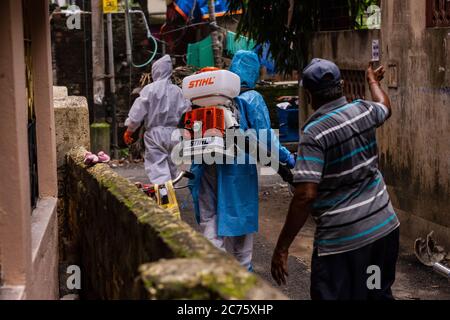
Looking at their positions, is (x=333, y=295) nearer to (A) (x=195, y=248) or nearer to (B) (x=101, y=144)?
(A) (x=195, y=248)

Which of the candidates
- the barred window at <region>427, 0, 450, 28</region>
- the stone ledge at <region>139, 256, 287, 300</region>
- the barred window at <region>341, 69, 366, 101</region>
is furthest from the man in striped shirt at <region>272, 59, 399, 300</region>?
the barred window at <region>341, 69, 366, 101</region>

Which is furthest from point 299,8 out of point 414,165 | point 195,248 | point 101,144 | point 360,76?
point 195,248

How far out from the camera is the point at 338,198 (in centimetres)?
480

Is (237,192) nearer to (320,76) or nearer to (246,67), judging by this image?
(246,67)

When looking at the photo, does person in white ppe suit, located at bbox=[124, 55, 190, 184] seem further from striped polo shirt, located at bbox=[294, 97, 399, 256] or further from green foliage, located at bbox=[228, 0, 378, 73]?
striped polo shirt, located at bbox=[294, 97, 399, 256]

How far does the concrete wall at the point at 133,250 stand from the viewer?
118 inches

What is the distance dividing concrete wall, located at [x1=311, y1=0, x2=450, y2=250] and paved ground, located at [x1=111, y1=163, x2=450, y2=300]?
0.41 metres

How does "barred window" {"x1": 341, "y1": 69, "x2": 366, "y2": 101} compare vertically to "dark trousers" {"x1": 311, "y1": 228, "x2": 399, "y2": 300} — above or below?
above

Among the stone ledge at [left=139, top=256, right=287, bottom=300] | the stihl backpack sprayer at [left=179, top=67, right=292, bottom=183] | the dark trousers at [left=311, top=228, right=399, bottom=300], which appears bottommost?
the dark trousers at [left=311, top=228, right=399, bottom=300]

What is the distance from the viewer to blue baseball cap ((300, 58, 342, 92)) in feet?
16.0

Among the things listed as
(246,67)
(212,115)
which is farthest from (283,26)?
(212,115)

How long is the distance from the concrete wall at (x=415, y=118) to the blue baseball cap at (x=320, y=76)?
3.34 meters

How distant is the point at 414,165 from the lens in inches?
345
